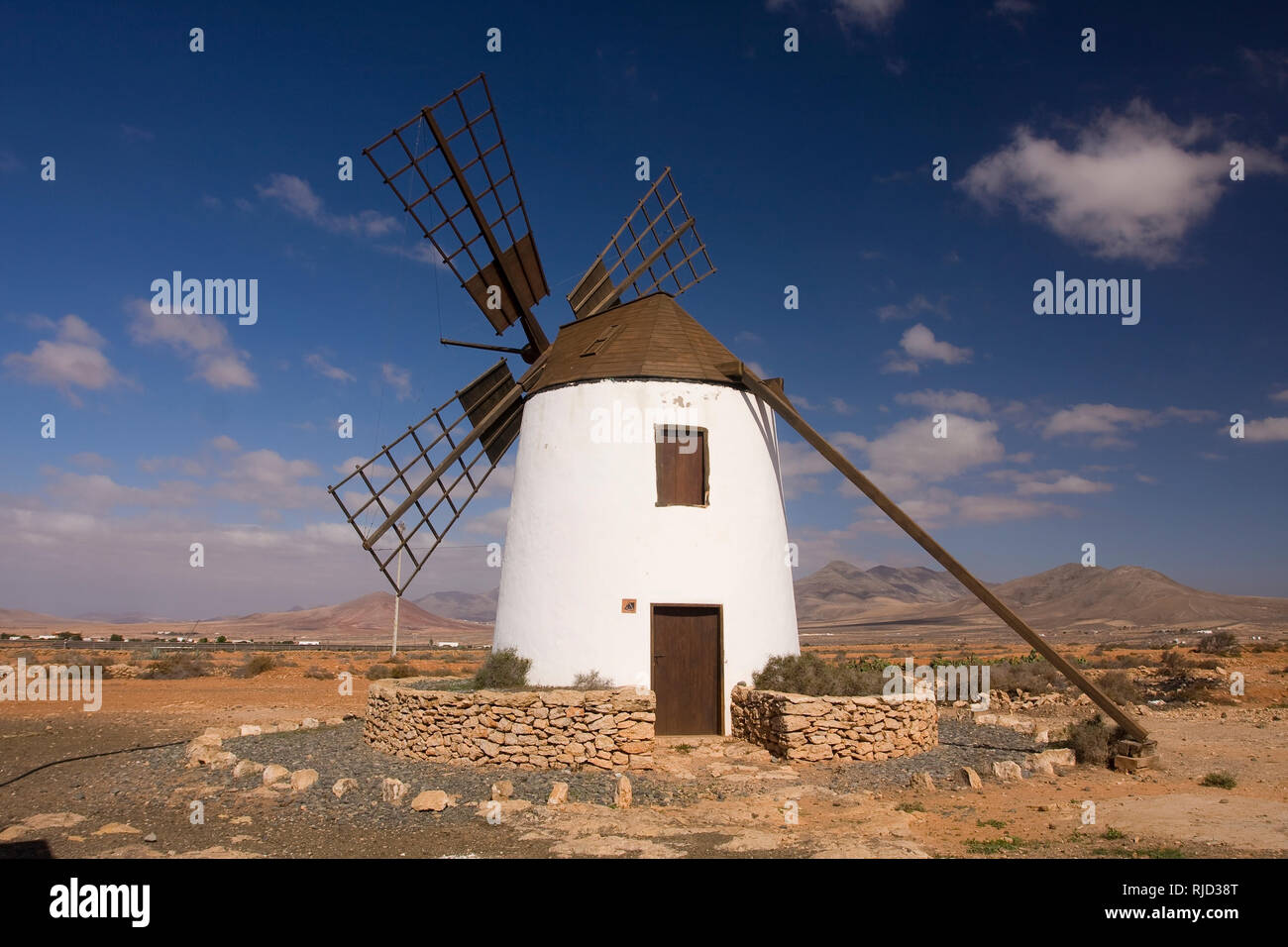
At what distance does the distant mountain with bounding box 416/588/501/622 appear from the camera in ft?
557

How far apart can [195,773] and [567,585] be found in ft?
18.1

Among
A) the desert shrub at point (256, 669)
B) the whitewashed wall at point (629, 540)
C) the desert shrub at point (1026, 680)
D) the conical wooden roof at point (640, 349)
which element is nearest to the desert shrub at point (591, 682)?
the whitewashed wall at point (629, 540)

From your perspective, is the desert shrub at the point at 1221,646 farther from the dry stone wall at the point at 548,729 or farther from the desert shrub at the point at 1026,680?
the dry stone wall at the point at 548,729

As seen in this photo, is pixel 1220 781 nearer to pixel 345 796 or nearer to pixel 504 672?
pixel 504 672

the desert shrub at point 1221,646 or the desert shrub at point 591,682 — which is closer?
the desert shrub at point 591,682

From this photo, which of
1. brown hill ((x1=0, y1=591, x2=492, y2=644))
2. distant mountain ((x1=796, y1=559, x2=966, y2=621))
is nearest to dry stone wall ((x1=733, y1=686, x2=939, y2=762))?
brown hill ((x1=0, y1=591, x2=492, y2=644))

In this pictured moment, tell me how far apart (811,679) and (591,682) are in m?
3.20

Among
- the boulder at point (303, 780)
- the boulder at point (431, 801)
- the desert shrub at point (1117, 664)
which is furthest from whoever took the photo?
the desert shrub at point (1117, 664)

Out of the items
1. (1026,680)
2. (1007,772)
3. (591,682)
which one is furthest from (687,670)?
(1026,680)

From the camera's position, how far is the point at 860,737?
10.5 m

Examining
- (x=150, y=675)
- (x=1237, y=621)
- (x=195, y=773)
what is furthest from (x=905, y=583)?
(x=195, y=773)

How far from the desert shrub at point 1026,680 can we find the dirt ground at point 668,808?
5.72 m

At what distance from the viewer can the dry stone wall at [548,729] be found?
Result: 9.92 meters
